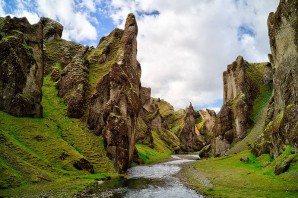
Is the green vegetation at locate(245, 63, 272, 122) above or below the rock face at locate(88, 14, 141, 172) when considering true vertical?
above

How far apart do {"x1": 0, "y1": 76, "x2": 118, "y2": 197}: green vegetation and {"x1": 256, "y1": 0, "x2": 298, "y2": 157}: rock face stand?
38879mm

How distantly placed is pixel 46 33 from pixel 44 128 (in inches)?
3010

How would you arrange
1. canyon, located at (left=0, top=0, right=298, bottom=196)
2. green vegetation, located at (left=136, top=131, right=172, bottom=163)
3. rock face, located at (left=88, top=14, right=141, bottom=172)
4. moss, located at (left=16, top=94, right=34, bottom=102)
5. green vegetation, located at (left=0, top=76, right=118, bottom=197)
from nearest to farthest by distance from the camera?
green vegetation, located at (left=0, top=76, right=118, bottom=197) < canyon, located at (left=0, top=0, right=298, bottom=196) < moss, located at (left=16, top=94, right=34, bottom=102) < rock face, located at (left=88, top=14, right=141, bottom=172) < green vegetation, located at (left=136, top=131, right=172, bottom=163)

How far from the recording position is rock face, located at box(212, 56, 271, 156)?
11877 centimetres

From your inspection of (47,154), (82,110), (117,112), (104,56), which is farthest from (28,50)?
(104,56)

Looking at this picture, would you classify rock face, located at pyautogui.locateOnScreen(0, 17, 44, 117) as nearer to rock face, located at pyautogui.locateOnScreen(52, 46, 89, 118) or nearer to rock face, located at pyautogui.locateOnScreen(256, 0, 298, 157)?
rock face, located at pyautogui.locateOnScreen(52, 46, 89, 118)

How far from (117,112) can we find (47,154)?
2486cm

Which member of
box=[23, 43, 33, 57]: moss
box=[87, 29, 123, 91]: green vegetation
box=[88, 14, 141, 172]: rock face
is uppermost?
box=[87, 29, 123, 91]: green vegetation

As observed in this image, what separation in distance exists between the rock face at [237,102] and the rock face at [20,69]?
8590 centimetres

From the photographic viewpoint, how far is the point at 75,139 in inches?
2744

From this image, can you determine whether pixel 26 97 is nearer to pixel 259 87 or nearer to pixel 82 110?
pixel 82 110

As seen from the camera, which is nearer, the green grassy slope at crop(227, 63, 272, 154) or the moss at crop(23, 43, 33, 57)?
the moss at crop(23, 43, 33, 57)

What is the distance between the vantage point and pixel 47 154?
54812 mm

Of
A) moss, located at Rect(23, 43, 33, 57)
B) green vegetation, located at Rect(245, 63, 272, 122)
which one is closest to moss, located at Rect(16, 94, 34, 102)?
moss, located at Rect(23, 43, 33, 57)
